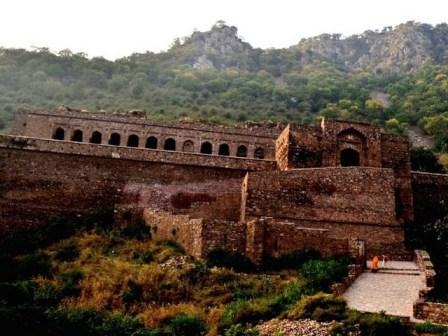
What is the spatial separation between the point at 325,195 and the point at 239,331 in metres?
10.6

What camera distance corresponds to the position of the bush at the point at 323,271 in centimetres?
2177

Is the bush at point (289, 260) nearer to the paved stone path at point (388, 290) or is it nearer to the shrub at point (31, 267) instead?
the paved stone path at point (388, 290)

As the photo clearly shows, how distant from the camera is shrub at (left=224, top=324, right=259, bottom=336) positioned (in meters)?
18.4

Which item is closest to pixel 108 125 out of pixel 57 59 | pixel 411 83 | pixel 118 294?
pixel 118 294

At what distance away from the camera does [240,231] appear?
2425 centimetres

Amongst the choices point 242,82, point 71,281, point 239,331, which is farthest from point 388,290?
point 242,82

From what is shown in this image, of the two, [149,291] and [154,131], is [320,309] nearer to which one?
[149,291]

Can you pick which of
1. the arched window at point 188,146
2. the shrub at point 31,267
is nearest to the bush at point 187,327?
the shrub at point 31,267

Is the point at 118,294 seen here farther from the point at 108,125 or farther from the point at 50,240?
the point at 108,125

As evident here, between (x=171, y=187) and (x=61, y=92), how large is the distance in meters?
44.2

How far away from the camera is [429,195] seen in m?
32.3

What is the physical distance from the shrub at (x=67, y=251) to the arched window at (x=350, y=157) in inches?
505

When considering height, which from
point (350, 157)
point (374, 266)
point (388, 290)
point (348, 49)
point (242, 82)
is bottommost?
point (388, 290)

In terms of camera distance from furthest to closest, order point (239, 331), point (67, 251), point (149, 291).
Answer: point (67, 251) → point (149, 291) → point (239, 331)
